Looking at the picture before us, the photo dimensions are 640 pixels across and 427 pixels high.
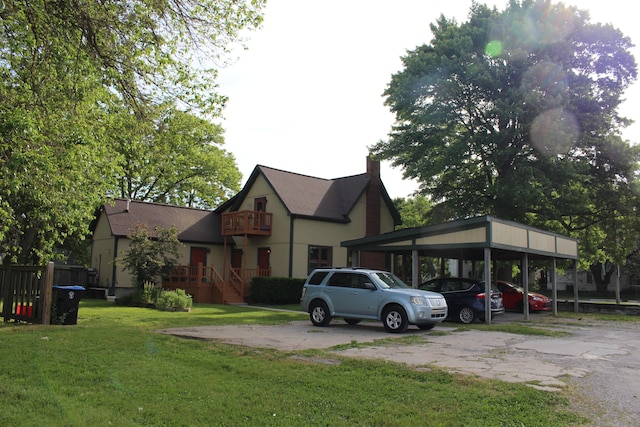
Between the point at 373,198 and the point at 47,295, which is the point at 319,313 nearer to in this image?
the point at 47,295

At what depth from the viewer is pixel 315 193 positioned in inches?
1273

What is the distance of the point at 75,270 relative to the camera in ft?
95.3

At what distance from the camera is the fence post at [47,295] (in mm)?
13430

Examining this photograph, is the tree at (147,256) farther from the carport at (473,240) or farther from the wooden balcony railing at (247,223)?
the carport at (473,240)

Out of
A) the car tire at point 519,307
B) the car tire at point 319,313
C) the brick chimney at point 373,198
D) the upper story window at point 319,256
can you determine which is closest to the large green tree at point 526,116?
the brick chimney at point 373,198

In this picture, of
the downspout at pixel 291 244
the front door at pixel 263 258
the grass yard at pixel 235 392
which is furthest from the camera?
the front door at pixel 263 258

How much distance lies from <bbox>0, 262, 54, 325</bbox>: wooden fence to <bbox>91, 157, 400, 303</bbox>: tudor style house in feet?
42.5

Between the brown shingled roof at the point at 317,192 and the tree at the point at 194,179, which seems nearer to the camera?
the brown shingled roof at the point at 317,192

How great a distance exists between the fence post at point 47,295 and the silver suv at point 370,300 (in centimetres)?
679

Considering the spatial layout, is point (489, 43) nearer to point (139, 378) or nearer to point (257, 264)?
point (257, 264)

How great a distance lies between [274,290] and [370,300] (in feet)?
41.2

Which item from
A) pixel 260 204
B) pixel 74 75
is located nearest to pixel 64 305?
pixel 74 75

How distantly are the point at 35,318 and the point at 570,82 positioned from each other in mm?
25250

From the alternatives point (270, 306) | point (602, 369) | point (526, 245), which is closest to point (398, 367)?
point (602, 369)
